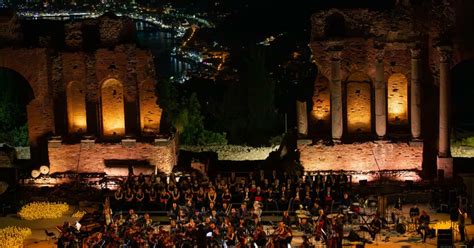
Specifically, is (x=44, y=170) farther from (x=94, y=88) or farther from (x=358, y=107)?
(x=358, y=107)

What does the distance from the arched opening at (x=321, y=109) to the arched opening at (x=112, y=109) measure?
9300mm

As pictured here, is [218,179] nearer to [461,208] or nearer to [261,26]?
[461,208]

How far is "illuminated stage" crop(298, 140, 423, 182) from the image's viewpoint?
42.0m

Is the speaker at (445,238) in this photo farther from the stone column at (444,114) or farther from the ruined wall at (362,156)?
the ruined wall at (362,156)

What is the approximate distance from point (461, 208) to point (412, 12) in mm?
10586

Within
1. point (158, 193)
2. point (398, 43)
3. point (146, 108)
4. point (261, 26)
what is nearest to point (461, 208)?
point (398, 43)

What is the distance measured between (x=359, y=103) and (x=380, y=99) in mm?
1493

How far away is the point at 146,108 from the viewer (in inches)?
1738

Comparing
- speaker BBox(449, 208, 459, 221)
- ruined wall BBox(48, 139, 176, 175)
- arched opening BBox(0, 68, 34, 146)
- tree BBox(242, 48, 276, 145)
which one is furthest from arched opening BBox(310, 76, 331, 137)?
arched opening BBox(0, 68, 34, 146)

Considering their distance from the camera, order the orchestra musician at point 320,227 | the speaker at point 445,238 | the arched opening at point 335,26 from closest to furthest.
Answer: the speaker at point 445,238
the orchestra musician at point 320,227
the arched opening at point 335,26

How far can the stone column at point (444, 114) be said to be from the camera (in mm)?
40406

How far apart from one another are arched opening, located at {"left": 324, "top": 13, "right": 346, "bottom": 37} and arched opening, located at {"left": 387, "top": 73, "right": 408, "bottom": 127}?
325 centimetres

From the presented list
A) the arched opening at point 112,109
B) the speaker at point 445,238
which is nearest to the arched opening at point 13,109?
the arched opening at point 112,109

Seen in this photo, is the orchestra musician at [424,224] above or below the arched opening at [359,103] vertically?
below
